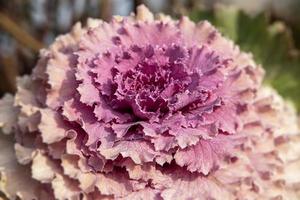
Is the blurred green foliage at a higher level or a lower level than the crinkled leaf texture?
higher

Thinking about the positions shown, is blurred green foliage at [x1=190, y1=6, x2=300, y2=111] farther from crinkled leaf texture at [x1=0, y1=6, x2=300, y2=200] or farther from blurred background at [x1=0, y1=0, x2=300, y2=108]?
crinkled leaf texture at [x1=0, y1=6, x2=300, y2=200]

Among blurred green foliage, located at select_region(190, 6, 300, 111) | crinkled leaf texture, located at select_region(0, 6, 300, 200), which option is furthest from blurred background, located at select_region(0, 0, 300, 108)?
crinkled leaf texture, located at select_region(0, 6, 300, 200)

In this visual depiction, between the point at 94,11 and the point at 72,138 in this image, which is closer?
the point at 72,138

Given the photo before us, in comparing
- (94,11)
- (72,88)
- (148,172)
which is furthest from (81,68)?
(94,11)

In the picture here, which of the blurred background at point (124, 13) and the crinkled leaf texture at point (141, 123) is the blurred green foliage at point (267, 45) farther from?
the crinkled leaf texture at point (141, 123)

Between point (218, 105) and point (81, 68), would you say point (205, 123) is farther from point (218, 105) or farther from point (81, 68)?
point (81, 68)

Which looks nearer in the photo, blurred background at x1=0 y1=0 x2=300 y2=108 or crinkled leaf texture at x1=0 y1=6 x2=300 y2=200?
crinkled leaf texture at x1=0 y1=6 x2=300 y2=200
